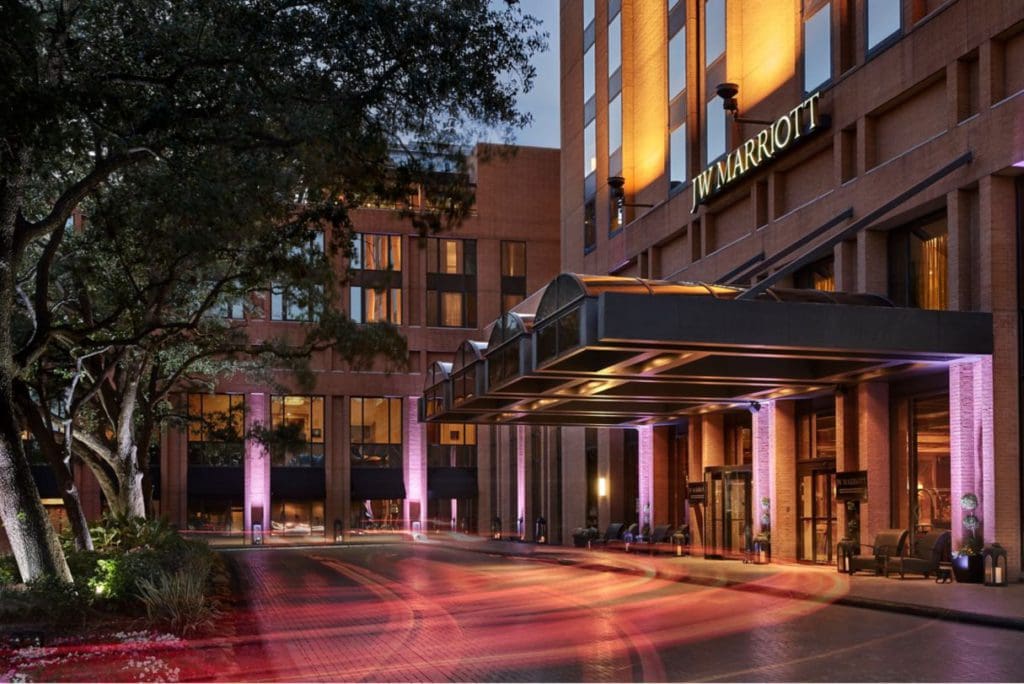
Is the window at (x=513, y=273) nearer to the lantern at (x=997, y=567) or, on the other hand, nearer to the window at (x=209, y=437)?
the window at (x=209, y=437)

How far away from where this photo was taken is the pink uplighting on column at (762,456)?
29.9 meters

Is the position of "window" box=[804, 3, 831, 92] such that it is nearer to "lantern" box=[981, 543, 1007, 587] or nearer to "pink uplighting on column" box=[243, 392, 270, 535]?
"lantern" box=[981, 543, 1007, 587]

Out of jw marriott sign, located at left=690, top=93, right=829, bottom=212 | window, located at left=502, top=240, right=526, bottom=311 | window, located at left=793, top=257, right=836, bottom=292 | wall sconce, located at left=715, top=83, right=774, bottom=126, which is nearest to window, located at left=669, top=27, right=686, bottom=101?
wall sconce, located at left=715, top=83, right=774, bottom=126

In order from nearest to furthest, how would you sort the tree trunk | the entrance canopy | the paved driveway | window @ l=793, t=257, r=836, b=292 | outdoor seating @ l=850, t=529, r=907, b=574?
the paved driveway → the tree trunk → the entrance canopy → outdoor seating @ l=850, t=529, r=907, b=574 → window @ l=793, t=257, r=836, b=292

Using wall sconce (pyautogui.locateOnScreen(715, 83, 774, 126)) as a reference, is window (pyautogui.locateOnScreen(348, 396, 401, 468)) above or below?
below

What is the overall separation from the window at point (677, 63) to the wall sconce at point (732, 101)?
12.9 ft

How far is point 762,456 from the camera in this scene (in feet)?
99.8

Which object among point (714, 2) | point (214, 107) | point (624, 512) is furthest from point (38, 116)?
point (624, 512)

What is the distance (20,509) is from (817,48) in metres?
21.8

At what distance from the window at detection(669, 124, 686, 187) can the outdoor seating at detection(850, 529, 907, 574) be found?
16416 mm

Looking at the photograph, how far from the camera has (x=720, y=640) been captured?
558 inches

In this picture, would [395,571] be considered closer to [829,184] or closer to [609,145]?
[829,184]

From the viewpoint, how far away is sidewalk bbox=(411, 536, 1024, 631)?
16516 mm

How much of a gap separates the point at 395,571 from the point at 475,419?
28.5 feet
